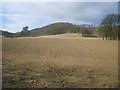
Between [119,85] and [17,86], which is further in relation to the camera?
[119,85]

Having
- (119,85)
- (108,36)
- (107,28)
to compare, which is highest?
(107,28)

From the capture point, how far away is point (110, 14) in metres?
46.6

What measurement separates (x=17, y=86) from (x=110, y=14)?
49.6 meters

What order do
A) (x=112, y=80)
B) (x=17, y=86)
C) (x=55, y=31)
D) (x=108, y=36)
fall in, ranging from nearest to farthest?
(x=17, y=86) → (x=112, y=80) → (x=108, y=36) → (x=55, y=31)

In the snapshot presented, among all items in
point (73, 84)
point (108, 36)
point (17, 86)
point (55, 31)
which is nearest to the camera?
point (17, 86)

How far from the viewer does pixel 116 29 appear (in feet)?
145

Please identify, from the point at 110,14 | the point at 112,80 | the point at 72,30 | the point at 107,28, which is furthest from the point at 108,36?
the point at 72,30

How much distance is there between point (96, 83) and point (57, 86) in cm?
135

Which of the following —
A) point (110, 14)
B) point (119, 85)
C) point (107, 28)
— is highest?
point (110, 14)

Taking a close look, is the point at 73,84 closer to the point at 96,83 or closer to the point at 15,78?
the point at 96,83

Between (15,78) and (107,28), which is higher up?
(107,28)

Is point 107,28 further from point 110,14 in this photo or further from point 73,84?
point 73,84

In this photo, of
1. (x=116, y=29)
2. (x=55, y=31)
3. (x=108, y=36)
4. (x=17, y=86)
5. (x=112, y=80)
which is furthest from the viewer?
(x=55, y=31)

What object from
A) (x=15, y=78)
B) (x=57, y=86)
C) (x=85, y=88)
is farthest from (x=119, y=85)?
(x=15, y=78)
